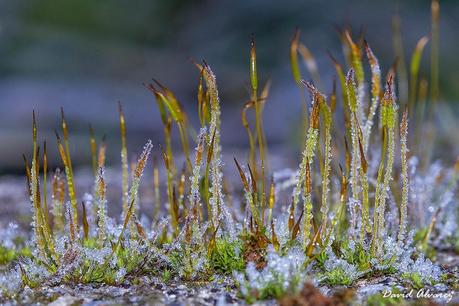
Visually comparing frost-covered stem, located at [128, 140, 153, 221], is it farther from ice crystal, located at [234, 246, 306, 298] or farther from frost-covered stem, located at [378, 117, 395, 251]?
frost-covered stem, located at [378, 117, 395, 251]

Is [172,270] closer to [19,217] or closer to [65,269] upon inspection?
[65,269]

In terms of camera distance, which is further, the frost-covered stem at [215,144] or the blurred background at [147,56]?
the blurred background at [147,56]

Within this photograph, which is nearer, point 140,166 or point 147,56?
point 140,166

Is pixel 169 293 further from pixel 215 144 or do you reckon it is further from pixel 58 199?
Result: pixel 58 199

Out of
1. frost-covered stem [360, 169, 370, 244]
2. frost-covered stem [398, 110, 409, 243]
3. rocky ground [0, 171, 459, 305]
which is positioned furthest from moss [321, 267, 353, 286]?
frost-covered stem [398, 110, 409, 243]

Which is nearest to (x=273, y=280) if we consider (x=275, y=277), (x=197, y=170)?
(x=275, y=277)

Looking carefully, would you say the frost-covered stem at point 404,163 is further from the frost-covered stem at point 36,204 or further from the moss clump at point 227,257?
the frost-covered stem at point 36,204

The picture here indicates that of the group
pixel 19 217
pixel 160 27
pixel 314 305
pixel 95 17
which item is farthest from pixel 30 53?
pixel 314 305

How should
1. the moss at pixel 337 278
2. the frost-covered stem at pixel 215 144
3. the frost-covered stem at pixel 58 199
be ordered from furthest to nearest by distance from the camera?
the frost-covered stem at pixel 58 199 → the moss at pixel 337 278 → the frost-covered stem at pixel 215 144

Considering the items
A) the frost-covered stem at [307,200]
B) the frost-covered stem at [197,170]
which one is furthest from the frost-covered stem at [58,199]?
the frost-covered stem at [307,200]
